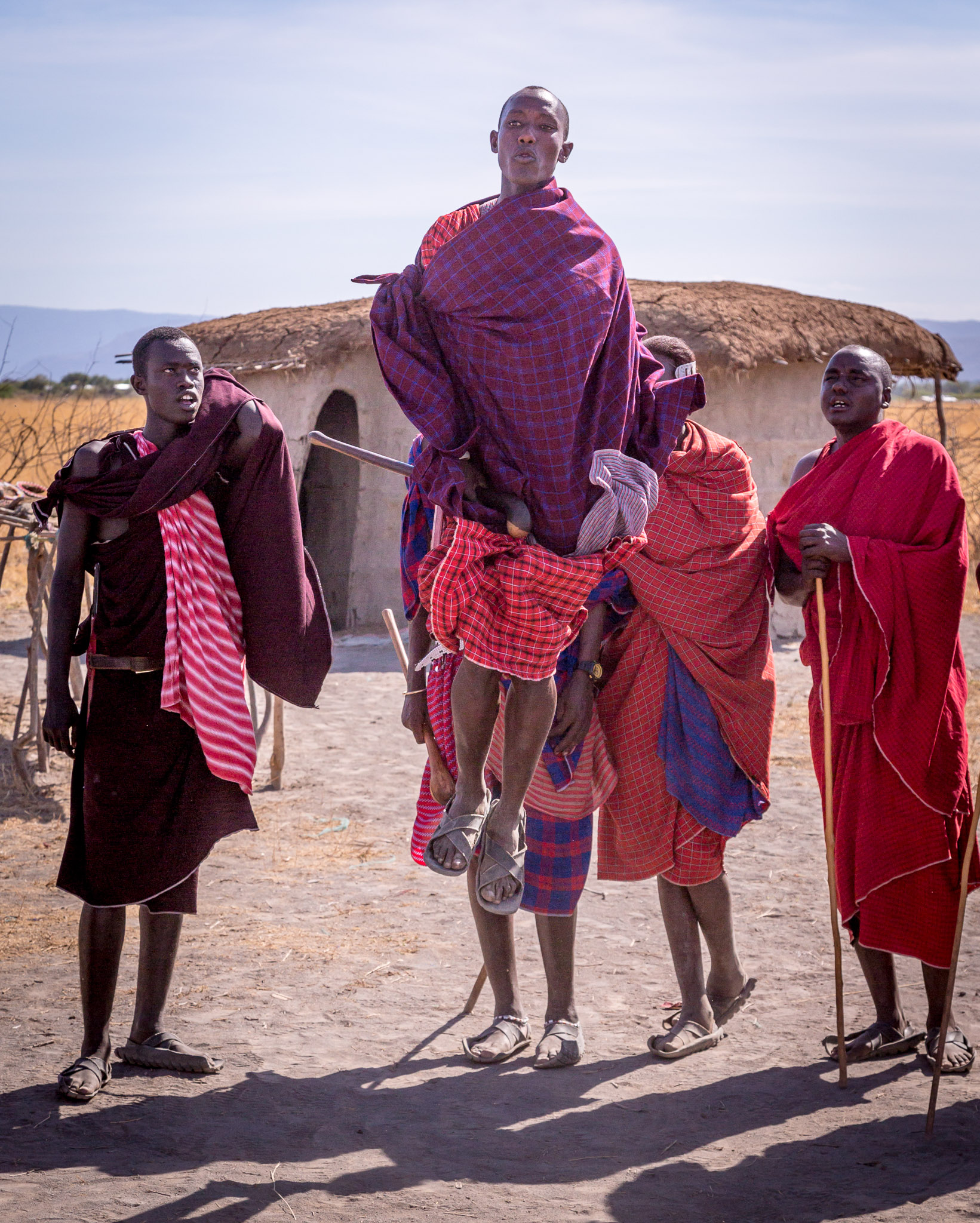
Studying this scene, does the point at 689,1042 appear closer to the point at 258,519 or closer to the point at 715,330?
the point at 258,519

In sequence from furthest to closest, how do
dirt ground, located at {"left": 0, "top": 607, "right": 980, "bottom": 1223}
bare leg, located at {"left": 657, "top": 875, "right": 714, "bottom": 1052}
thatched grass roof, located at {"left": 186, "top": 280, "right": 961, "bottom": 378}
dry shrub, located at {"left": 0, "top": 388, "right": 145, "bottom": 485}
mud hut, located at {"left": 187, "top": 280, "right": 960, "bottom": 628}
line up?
1. mud hut, located at {"left": 187, "top": 280, "right": 960, "bottom": 628}
2. thatched grass roof, located at {"left": 186, "top": 280, "right": 961, "bottom": 378}
3. dry shrub, located at {"left": 0, "top": 388, "right": 145, "bottom": 485}
4. bare leg, located at {"left": 657, "top": 875, "right": 714, "bottom": 1052}
5. dirt ground, located at {"left": 0, "top": 607, "right": 980, "bottom": 1223}

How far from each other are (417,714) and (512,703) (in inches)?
19.2

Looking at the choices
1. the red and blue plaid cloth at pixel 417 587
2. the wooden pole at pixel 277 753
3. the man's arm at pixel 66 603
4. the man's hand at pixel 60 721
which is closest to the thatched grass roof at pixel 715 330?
the wooden pole at pixel 277 753

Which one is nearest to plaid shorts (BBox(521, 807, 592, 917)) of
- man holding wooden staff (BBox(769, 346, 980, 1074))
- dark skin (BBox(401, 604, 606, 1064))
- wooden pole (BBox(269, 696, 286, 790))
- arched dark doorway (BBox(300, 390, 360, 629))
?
dark skin (BBox(401, 604, 606, 1064))

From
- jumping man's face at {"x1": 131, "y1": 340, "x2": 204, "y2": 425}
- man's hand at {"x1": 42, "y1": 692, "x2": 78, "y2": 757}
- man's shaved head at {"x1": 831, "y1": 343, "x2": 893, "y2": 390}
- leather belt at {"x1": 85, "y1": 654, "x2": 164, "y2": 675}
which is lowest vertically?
man's hand at {"x1": 42, "y1": 692, "x2": 78, "y2": 757}

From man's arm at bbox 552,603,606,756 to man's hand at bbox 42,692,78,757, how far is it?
147 cm

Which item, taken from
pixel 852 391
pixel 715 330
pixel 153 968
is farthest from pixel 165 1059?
pixel 715 330

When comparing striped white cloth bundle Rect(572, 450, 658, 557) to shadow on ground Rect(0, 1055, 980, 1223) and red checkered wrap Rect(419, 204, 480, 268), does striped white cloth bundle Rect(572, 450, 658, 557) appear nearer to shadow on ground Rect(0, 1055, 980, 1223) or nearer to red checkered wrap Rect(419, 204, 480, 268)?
Result: red checkered wrap Rect(419, 204, 480, 268)

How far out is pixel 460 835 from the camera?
3346 millimetres

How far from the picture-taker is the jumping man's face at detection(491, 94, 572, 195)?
337 cm

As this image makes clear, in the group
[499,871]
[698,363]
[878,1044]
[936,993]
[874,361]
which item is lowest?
[878,1044]

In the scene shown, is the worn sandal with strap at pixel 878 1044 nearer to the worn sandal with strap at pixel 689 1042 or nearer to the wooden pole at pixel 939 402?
the worn sandal with strap at pixel 689 1042

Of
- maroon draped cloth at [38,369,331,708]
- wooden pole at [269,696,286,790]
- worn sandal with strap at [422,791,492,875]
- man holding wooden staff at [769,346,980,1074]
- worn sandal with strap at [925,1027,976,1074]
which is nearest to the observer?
worn sandal with strap at [422,791,492,875]

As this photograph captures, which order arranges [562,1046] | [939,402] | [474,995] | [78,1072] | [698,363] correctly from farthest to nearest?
[939,402]
[698,363]
[474,995]
[562,1046]
[78,1072]
